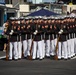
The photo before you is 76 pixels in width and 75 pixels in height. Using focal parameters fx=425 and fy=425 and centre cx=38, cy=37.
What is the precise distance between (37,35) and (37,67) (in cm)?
329

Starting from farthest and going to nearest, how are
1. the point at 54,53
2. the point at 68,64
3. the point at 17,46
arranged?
1. the point at 54,53
2. the point at 17,46
3. the point at 68,64

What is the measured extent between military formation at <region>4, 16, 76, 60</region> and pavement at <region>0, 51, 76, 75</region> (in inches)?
21.0

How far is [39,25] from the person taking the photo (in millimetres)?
19906

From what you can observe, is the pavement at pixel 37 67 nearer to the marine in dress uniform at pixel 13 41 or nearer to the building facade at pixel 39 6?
the marine in dress uniform at pixel 13 41

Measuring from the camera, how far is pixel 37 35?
19.7 m

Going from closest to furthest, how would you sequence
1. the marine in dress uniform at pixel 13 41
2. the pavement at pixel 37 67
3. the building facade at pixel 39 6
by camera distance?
the pavement at pixel 37 67
the marine in dress uniform at pixel 13 41
the building facade at pixel 39 6

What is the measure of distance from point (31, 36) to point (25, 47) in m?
0.64

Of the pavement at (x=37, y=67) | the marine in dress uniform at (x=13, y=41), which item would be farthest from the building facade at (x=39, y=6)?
the pavement at (x=37, y=67)

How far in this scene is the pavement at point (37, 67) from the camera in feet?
49.4

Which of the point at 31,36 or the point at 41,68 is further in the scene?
the point at 31,36

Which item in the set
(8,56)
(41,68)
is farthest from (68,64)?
(8,56)

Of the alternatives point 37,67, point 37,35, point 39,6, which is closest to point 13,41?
point 37,35

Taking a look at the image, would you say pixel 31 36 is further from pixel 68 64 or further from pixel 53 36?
pixel 68 64

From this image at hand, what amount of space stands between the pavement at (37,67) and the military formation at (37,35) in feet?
1.75
